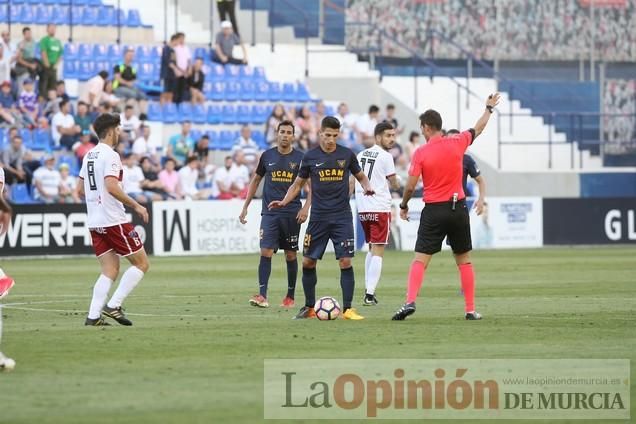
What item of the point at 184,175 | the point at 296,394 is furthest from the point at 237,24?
the point at 296,394

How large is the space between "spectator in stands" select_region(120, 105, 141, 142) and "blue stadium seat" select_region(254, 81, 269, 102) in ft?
18.4

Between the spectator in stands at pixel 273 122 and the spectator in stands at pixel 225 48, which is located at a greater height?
the spectator in stands at pixel 225 48

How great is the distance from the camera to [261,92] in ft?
129

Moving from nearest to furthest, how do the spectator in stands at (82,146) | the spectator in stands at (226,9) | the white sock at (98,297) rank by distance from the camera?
the white sock at (98,297)
the spectator in stands at (82,146)
the spectator in stands at (226,9)

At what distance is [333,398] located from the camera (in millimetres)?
9852

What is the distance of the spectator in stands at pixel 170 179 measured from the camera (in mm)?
33344

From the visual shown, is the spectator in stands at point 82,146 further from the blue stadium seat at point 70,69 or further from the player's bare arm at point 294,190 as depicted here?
the player's bare arm at point 294,190

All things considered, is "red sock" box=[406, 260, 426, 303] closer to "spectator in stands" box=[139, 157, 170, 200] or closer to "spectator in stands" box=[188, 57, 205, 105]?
"spectator in stands" box=[139, 157, 170, 200]

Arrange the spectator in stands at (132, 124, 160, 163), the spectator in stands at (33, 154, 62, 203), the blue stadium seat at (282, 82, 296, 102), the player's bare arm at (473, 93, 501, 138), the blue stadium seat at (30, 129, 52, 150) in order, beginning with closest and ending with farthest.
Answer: the player's bare arm at (473, 93, 501, 138) → the spectator in stands at (33, 154, 62, 203) → the blue stadium seat at (30, 129, 52, 150) → the spectator in stands at (132, 124, 160, 163) → the blue stadium seat at (282, 82, 296, 102)

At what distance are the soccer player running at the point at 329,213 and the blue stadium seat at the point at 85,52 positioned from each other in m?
22.0

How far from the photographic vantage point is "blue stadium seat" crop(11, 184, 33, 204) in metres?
31.8

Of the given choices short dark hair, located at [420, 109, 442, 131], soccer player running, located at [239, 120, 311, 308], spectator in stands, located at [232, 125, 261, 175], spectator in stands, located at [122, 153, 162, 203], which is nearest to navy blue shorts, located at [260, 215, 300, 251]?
soccer player running, located at [239, 120, 311, 308]

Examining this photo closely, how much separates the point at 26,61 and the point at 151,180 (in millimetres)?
4260

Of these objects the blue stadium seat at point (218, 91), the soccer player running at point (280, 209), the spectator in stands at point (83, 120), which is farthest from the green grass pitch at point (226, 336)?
the blue stadium seat at point (218, 91)
